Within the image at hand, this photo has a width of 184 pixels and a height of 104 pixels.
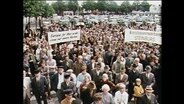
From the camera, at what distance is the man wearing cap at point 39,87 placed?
1.97 metres

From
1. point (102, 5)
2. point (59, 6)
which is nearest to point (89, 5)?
point (102, 5)

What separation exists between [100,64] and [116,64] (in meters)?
0.09

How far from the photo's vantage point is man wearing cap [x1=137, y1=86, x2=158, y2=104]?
1831 mm

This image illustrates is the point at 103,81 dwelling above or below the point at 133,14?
below

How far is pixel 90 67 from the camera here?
1966 mm

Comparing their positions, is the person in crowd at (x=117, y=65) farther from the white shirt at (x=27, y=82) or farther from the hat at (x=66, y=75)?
the white shirt at (x=27, y=82)

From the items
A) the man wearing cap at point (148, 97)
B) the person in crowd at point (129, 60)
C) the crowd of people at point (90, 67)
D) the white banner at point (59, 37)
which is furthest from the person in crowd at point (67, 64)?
the man wearing cap at point (148, 97)

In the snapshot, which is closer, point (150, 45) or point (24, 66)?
point (150, 45)

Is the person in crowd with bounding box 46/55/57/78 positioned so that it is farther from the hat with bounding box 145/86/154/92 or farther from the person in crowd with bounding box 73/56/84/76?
the hat with bounding box 145/86/154/92

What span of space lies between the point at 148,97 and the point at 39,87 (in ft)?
2.01

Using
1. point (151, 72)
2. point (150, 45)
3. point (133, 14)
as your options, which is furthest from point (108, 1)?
point (151, 72)

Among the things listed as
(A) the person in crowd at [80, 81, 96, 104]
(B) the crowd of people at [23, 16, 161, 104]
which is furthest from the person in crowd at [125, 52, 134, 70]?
(A) the person in crowd at [80, 81, 96, 104]
